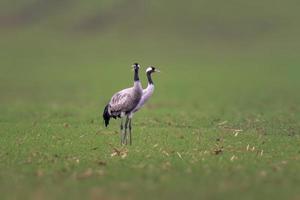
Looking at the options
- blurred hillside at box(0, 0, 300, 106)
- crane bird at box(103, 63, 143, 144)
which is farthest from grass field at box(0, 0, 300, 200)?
crane bird at box(103, 63, 143, 144)

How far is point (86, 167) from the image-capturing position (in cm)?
1526

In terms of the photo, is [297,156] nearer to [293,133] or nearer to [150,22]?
[293,133]

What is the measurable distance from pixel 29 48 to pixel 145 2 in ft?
68.6

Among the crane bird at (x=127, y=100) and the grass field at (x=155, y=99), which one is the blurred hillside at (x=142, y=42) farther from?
the crane bird at (x=127, y=100)

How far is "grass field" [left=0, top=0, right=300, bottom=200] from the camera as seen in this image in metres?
13.7

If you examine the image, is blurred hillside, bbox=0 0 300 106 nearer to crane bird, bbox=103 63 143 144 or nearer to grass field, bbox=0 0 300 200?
grass field, bbox=0 0 300 200

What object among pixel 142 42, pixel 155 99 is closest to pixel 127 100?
pixel 155 99

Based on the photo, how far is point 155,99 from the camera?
3566 cm

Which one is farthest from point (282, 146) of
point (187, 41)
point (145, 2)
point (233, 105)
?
point (145, 2)

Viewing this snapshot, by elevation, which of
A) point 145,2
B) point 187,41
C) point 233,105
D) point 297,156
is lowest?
point 297,156

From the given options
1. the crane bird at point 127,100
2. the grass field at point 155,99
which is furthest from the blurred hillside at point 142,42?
the crane bird at point 127,100

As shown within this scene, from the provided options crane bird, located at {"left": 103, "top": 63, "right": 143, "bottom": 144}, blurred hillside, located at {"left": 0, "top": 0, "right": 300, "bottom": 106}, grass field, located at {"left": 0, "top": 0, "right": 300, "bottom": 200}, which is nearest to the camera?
grass field, located at {"left": 0, "top": 0, "right": 300, "bottom": 200}

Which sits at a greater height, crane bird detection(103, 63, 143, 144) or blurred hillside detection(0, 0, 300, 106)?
blurred hillside detection(0, 0, 300, 106)

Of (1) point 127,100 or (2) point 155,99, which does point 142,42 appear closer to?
(2) point 155,99
